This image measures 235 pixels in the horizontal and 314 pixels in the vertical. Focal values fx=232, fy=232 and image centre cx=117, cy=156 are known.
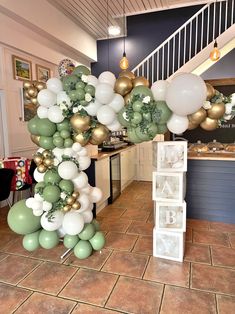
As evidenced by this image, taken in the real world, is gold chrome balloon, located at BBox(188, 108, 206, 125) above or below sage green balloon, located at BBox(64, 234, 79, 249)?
above

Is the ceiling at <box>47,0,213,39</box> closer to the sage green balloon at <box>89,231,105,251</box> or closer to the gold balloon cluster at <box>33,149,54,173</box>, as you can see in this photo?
the gold balloon cluster at <box>33,149,54,173</box>

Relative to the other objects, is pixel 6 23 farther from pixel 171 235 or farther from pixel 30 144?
pixel 171 235

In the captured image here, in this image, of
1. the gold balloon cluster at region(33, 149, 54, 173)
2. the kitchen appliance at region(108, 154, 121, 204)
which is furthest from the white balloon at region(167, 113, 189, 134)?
the kitchen appliance at region(108, 154, 121, 204)

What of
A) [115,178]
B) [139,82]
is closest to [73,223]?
[139,82]

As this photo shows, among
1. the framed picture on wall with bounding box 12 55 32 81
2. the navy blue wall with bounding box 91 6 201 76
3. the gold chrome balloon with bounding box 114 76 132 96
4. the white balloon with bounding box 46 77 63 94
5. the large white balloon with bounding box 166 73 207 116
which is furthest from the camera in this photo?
the navy blue wall with bounding box 91 6 201 76

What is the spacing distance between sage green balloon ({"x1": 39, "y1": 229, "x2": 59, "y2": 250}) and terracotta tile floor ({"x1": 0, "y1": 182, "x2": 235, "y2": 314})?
8.1 inches

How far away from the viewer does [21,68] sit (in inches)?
165

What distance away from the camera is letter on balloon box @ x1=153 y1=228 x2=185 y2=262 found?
2.42 m

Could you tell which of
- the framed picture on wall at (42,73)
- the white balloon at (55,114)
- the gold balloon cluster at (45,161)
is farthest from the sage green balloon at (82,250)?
the framed picture on wall at (42,73)

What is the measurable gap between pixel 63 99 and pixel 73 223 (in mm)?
1190

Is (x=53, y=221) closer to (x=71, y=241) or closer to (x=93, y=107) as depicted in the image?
(x=71, y=241)

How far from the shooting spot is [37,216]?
8.00 feet

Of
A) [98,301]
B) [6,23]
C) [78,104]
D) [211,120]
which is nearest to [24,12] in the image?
[6,23]

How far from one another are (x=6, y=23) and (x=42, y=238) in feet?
11.3
